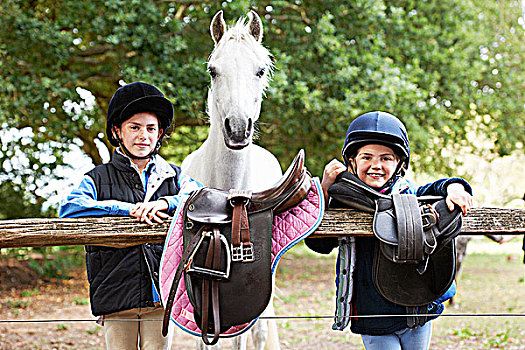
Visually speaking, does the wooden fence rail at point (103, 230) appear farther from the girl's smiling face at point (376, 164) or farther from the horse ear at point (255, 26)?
the horse ear at point (255, 26)

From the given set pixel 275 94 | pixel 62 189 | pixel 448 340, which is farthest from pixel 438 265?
pixel 62 189

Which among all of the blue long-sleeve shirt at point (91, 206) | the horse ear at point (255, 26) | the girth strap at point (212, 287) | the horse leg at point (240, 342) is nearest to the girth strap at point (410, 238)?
the girth strap at point (212, 287)

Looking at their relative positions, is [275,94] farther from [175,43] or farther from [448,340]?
[448,340]

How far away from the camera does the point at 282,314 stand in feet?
25.0

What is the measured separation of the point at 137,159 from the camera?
7.98 feet

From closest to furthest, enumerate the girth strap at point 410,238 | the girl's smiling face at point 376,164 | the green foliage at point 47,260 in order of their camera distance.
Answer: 1. the girth strap at point 410,238
2. the girl's smiling face at point 376,164
3. the green foliage at point 47,260

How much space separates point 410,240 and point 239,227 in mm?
671

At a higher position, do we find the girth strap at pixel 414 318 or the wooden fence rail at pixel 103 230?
the wooden fence rail at pixel 103 230

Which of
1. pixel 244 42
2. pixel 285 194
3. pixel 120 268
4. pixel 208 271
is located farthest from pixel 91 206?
pixel 244 42

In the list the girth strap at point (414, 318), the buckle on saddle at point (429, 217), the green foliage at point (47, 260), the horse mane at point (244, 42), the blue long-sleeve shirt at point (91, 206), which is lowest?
the green foliage at point (47, 260)

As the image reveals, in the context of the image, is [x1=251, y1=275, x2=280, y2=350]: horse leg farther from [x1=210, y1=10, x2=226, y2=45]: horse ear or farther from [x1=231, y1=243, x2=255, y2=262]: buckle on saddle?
[x1=210, y1=10, x2=226, y2=45]: horse ear

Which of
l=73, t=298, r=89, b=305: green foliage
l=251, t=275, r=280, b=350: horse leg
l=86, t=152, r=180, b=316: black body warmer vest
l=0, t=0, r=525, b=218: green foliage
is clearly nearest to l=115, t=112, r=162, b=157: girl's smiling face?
l=86, t=152, r=180, b=316: black body warmer vest

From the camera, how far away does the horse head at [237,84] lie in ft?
9.32

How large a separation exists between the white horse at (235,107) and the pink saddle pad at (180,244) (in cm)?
92
